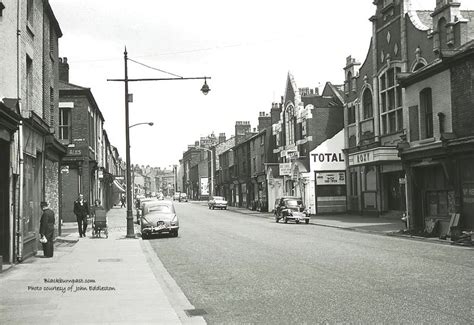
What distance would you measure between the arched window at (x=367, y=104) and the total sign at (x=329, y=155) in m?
5.82

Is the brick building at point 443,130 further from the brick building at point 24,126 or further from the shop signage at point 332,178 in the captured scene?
the shop signage at point 332,178

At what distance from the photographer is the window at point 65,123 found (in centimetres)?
3600

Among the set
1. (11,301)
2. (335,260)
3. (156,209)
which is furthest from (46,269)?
(156,209)

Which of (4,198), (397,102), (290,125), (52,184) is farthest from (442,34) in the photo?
(290,125)

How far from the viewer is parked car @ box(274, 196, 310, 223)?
34.8 meters

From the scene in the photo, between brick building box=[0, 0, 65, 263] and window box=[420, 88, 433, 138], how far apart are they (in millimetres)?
15908

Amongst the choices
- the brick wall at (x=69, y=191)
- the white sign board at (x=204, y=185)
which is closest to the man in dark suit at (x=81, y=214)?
the brick wall at (x=69, y=191)

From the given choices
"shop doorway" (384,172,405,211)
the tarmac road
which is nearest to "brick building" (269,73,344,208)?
"shop doorway" (384,172,405,211)

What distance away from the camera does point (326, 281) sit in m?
11.4

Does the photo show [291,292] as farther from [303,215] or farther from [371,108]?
[371,108]

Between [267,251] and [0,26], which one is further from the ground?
[0,26]

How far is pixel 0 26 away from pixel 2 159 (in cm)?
354

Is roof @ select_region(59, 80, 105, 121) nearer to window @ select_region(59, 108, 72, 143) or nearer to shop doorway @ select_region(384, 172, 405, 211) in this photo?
window @ select_region(59, 108, 72, 143)

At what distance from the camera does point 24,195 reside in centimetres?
1568
